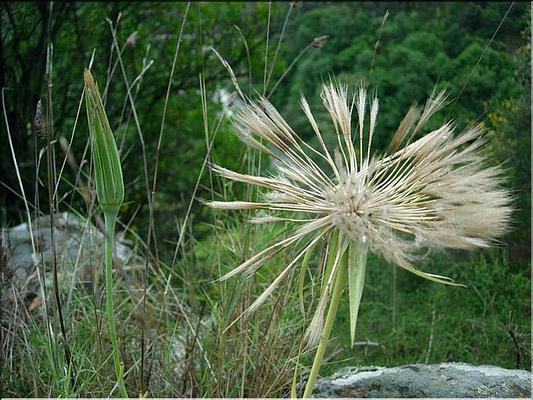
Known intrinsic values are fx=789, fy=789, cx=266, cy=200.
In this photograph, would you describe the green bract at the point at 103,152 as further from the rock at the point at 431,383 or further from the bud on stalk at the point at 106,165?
the rock at the point at 431,383

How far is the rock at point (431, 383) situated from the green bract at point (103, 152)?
0.91 metres

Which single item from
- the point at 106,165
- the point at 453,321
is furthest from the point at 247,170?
the point at 106,165

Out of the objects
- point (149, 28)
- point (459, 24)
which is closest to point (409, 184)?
point (459, 24)

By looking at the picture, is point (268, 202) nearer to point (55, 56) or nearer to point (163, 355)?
point (163, 355)

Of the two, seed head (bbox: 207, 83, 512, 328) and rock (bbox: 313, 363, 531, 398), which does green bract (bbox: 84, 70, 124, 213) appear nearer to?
seed head (bbox: 207, 83, 512, 328)

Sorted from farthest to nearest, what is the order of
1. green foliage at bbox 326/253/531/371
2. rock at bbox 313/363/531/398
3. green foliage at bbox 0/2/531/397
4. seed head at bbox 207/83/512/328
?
1. green foliage at bbox 326/253/531/371
2. green foliage at bbox 0/2/531/397
3. rock at bbox 313/363/531/398
4. seed head at bbox 207/83/512/328

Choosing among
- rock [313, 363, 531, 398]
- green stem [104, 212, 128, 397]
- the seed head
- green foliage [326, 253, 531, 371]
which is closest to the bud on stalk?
green stem [104, 212, 128, 397]

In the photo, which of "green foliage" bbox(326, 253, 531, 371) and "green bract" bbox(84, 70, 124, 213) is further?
"green foliage" bbox(326, 253, 531, 371)

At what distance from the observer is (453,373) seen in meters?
1.92

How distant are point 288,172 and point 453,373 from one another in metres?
0.86

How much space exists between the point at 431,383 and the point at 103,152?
1040 millimetres

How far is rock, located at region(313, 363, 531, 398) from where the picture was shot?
1844 mm

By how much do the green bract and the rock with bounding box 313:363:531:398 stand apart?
0.91 meters

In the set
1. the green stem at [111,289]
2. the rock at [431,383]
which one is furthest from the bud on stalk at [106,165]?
the rock at [431,383]
